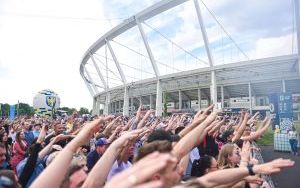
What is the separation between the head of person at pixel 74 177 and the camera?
2.95 meters

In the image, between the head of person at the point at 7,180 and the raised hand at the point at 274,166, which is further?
the raised hand at the point at 274,166

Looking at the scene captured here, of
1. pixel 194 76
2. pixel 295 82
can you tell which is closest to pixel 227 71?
pixel 194 76

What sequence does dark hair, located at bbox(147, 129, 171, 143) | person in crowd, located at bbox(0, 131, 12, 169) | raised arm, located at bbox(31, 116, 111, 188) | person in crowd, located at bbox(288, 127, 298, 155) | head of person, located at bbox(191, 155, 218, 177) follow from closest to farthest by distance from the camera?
1. raised arm, located at bbox(31, 116, 111, 188)
2. dark hair, located at bbox(147, 129, 171, 143)
3. head of person, located at bbox(191, 155, 218, 177)
4. person in crowd, located at bbox(0, 131, 12, 169)
5. person in crowd, located at bbox(288, 127, 298, 155)

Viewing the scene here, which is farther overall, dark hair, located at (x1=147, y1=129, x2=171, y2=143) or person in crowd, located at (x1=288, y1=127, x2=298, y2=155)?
person in crowd, located at (x1=288, y1=127, x2=298, y2=155)

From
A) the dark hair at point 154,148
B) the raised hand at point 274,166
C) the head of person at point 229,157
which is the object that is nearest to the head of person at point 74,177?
the dark hair at point 154,148

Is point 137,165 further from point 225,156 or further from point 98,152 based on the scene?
point 98,152

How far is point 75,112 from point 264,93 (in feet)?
153

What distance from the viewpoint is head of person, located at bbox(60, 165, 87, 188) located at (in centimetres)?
295

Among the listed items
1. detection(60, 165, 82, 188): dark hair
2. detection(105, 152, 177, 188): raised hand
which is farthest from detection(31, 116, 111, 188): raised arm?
detection(105, 152, 177, 188): raised hand

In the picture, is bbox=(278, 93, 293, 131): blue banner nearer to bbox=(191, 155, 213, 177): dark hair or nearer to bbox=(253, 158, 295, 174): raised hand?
bbox=(191, 155, 213, 177): dark hair

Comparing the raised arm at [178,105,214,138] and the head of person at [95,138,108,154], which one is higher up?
the raised arm at [178,105,214,138]

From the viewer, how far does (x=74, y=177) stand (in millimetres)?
3020

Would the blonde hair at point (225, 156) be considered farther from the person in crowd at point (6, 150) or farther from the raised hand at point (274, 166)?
the person in crowd at point (6, 150)

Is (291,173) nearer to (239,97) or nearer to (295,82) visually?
(295,82)
